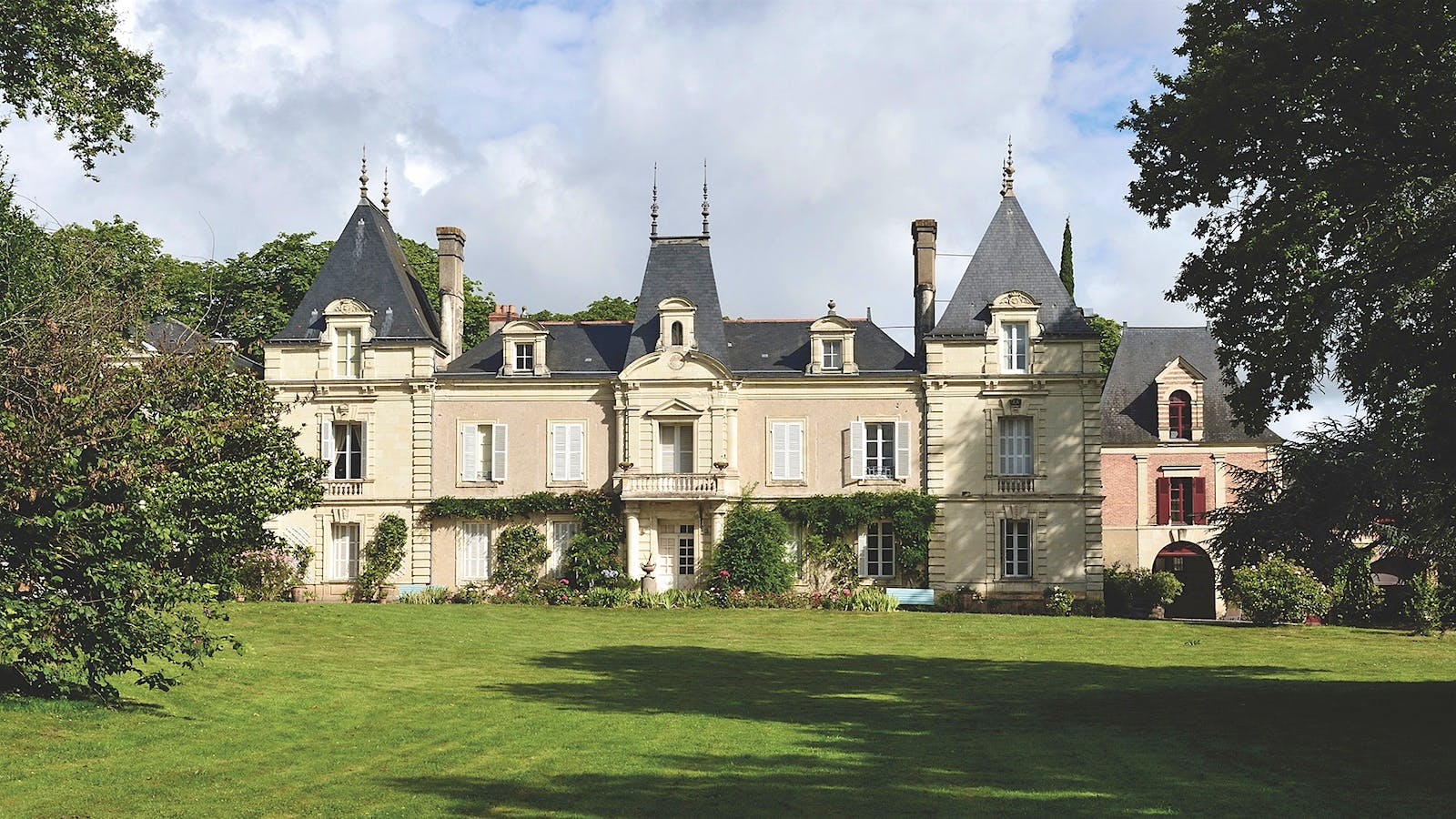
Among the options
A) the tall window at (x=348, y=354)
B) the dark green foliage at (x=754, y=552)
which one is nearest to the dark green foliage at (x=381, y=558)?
the tall window at (x=348, y=354)

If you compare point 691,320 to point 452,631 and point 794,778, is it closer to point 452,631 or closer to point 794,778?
point 452,631

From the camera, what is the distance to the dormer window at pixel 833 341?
34.9 metres

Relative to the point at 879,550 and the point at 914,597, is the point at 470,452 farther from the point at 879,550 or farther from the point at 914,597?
the point at 914,597

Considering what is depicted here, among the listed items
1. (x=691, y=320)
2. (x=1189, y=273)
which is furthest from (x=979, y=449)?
(x=1189, y=273)

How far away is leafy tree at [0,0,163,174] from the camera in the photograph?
1677 cm

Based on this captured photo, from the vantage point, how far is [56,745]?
520 inches

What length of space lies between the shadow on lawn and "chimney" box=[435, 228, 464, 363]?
1621cm

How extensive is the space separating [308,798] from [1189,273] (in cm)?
1184

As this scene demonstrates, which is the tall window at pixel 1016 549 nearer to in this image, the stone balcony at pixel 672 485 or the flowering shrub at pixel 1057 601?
the flowering shrub at pixel 1057 601

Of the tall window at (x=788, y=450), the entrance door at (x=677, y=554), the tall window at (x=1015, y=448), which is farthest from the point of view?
the tall window at (x=788, y=450)

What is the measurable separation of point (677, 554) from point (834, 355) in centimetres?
625

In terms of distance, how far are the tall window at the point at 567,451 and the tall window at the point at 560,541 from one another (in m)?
1.14

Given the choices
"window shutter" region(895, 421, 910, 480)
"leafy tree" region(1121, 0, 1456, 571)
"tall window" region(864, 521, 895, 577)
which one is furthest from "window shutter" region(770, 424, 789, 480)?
"leafy tree" region(1121, 0, 1456, 571)

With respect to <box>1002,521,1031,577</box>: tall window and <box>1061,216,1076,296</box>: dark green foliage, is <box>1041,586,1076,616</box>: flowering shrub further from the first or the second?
<box>1061,216,1076,296</box>: dark green foliage
